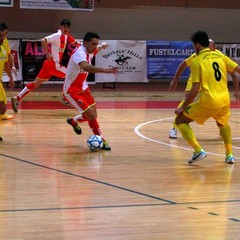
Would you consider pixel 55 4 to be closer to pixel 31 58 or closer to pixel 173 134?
pixel 31 58

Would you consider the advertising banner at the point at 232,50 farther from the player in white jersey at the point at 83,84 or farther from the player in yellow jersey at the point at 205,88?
the player in yellow jersey at the point at 205,88

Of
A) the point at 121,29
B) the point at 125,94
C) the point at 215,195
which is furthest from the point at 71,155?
the point at 121,29

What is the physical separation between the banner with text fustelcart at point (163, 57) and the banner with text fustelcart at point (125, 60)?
175 mm

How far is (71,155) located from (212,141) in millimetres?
2818

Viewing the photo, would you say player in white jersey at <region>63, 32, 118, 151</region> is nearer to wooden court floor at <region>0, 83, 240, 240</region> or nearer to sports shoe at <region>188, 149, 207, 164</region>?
wooden court floor at <region>0, 83, 240, 240</region>

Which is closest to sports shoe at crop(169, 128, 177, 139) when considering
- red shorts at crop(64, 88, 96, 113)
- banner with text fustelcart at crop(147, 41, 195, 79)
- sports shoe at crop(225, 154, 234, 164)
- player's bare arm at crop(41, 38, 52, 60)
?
red shorts at crop(64, 88, 96, 113)

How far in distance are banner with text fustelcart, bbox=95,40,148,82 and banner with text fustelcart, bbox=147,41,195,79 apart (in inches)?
6.9

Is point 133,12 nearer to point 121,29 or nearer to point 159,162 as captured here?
point 121,29

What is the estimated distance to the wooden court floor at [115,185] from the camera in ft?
22.0

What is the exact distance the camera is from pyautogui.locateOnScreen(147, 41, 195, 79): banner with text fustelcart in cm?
2150

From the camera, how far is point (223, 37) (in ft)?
84.8

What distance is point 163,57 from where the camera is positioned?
21609 mm

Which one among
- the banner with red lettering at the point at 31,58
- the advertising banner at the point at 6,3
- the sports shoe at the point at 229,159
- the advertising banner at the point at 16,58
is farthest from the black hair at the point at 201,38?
the advertising banner at the point at 6,3

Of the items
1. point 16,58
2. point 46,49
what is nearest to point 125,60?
point 16,58
